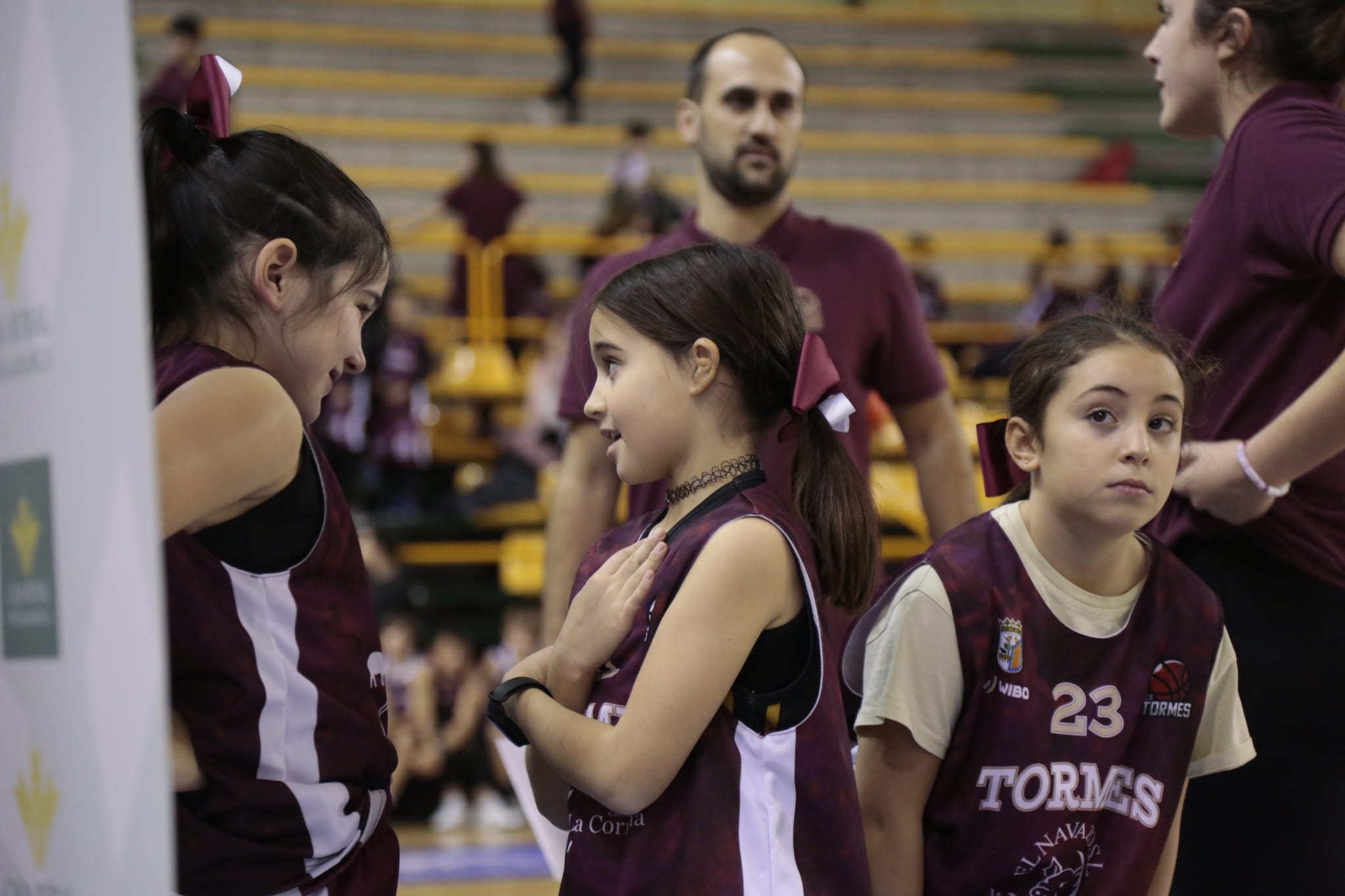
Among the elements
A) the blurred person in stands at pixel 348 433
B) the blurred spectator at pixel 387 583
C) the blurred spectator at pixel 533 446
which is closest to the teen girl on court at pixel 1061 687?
the blurred spectator at pixel 387 583

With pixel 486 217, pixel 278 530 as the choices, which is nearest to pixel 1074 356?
pixel 278 530

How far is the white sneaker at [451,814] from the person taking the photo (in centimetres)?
651

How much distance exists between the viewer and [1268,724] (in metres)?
1.92

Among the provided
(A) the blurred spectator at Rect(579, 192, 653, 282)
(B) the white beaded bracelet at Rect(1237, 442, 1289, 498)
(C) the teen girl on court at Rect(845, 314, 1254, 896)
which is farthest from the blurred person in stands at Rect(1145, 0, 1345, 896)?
(A) the blurred spectator at Rect(579, 192, 653, 282)

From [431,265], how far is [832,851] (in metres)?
9.92

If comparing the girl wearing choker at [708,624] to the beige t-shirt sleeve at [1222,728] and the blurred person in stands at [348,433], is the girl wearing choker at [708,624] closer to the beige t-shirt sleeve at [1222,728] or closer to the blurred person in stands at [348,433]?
the beige t-shirt sleeve at [1222,728]

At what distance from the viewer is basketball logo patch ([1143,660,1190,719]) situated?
180 centimetres

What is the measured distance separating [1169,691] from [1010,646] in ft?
0.73

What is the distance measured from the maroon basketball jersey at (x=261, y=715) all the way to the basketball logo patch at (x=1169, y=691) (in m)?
0.98

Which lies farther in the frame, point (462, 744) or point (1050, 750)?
point (462, 744)

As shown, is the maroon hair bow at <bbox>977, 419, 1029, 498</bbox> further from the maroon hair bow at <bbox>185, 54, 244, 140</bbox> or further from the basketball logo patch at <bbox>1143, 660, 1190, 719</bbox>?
the maroon hair bow at <bbox>185, 54, 244, 140</bbox>

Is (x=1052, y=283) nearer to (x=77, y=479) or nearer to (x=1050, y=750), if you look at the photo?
(x=1050, y=750)

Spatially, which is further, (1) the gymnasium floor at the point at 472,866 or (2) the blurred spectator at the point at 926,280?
(2) the blurred spectator at the point at 926,280

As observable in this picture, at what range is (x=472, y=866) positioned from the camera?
537cm
